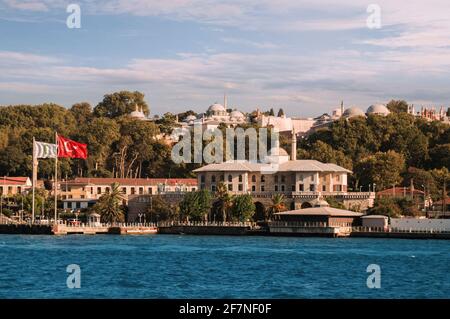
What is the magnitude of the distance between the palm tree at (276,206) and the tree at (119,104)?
7128 centimetres

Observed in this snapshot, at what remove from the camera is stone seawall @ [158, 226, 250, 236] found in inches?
3270

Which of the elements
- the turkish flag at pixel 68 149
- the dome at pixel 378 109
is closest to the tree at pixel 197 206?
the turkish flag at pixel 68 149

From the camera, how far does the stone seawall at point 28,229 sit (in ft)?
268

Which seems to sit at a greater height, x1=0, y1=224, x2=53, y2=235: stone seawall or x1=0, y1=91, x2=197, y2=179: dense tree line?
x1=0, y1=91, x2=197, y2=179: dense tree line

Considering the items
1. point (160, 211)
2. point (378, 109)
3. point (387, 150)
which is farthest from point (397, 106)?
point (160, 211)

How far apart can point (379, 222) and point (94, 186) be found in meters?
33.9

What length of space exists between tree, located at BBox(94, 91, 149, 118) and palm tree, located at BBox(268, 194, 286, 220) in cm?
7128

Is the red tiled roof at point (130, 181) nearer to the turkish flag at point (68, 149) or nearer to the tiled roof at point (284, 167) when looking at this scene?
the tiled roof at point (284, 167)

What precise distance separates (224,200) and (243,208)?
187cm

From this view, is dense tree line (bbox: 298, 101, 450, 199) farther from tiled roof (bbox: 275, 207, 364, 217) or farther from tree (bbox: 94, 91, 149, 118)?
tree (bbox: 94, 91, 149, 118)

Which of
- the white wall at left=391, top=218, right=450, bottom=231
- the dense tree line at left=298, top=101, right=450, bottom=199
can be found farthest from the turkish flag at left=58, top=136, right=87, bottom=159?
the dense tree line at left=298, top=101, right=450, bottom=199

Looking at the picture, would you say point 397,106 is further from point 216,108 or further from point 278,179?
point 278,179

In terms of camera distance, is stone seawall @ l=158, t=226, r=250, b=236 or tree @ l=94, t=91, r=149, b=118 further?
tree @ l=94, t=91, r=149, b=118
